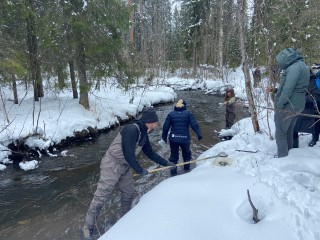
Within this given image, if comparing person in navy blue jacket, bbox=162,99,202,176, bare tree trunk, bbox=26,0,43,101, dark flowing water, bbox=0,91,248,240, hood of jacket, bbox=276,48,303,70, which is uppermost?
bare tree trunk, bbox=26,0,43,101

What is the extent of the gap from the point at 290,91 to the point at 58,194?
16.7 feet

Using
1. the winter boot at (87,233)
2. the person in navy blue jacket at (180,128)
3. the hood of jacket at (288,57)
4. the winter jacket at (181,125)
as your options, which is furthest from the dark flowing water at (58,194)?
the hood of jacket at (288,57)

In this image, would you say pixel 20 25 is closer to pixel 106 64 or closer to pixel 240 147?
pixel 106 64

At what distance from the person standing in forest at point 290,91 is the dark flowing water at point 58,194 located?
2.68m

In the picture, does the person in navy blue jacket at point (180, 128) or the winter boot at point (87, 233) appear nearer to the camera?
the winter boot at point (87, 233)

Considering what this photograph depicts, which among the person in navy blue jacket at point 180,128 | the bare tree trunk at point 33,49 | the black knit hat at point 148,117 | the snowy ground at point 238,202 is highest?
the bare tree trunk at point 33,49

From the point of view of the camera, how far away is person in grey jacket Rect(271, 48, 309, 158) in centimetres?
471

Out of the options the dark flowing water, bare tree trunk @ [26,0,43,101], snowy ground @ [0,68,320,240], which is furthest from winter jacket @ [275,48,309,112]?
bare tree trunk @ [26,0,43,101]

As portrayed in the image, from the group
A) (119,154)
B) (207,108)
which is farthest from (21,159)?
(207,108)

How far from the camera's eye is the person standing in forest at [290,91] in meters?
4.71

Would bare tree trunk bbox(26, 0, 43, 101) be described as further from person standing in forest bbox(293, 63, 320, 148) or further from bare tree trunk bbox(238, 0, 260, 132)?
person standing in forest bbox(293, 63, 320, 148)

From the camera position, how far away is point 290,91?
471cm

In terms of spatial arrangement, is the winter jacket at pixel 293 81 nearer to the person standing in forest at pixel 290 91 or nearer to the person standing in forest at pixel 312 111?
the person standing in forest at pixel 290 91

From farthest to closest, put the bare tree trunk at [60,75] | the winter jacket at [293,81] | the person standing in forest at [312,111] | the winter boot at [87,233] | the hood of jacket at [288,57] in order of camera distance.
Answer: the bare tree trunk at [60,75], the person standing in forest at [312,111], the hood of jacket at [288,57], the winter jacket at [293,81], the winter boot at [87,233]
